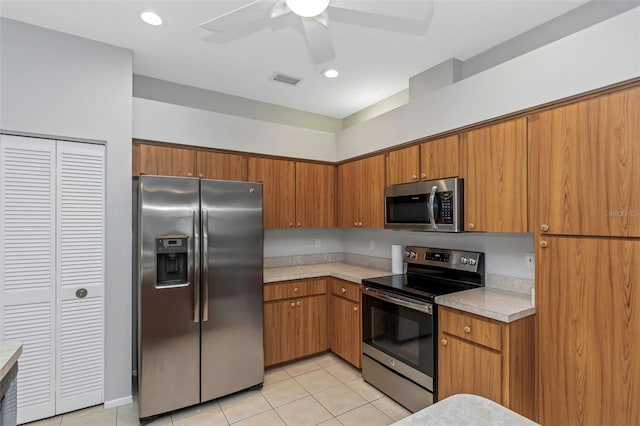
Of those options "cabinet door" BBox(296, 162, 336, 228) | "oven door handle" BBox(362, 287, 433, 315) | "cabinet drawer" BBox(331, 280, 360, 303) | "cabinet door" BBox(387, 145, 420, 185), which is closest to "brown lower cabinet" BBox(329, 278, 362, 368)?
"cabinet drawer" BBox(331, 280, 360, 303)

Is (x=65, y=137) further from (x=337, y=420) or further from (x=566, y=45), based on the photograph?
(x=566, y=45)

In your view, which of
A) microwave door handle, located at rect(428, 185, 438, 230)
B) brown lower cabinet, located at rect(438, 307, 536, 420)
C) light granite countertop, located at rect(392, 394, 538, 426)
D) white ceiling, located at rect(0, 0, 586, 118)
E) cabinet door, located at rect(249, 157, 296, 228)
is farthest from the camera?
cabinet door, located at rect(249, 157, 296, 228)

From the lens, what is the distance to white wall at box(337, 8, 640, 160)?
163 cm

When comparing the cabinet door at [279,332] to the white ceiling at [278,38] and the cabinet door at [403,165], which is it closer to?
the cabinet door at [403,165]

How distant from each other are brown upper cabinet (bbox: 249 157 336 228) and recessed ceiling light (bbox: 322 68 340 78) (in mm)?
1006

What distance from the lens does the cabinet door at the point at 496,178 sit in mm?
2072

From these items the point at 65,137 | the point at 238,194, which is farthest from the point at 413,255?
the point at 65,137

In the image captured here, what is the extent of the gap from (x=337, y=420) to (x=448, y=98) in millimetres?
2611

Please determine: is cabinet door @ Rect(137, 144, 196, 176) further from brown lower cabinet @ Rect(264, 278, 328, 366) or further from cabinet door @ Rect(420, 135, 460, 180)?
cabinet door @ Rect(420, 135, 460, 180)

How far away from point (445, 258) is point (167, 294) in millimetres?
2306

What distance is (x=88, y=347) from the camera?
2445mm

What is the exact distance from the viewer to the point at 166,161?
9.36 ft

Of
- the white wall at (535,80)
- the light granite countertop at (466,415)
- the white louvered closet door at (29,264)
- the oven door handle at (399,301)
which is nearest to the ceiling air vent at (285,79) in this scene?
the white wall at (535,80)

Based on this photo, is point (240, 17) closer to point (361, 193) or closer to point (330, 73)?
point (330, 73)
